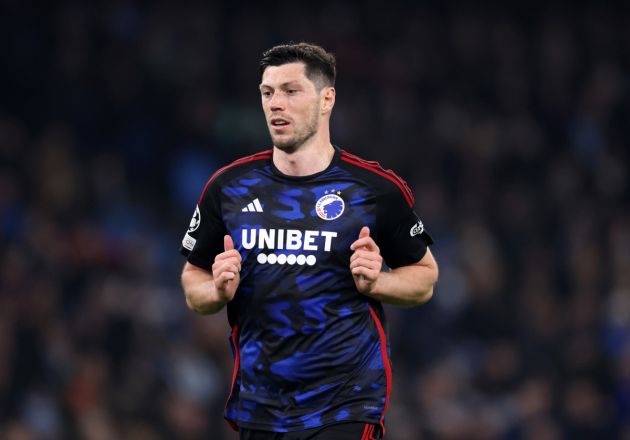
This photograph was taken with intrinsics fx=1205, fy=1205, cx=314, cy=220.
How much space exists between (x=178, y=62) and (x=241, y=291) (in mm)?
8929

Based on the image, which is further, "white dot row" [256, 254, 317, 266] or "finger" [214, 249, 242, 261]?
"white dot row" [256, 254, 317, 266]

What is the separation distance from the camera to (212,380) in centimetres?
1024

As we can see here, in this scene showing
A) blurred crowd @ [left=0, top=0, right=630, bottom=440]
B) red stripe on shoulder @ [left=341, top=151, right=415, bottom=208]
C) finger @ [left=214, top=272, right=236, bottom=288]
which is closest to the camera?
finger @ [left=214, top=272, right=236, bottom=288]

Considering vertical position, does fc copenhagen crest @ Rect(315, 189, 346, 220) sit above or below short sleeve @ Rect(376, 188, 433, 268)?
above

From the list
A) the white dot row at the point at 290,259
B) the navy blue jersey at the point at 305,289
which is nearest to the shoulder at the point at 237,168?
the navy blue jersey at the point at 305,289

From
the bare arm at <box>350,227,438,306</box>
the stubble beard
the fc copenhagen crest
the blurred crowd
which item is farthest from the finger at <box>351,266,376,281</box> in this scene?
the blurred crowd

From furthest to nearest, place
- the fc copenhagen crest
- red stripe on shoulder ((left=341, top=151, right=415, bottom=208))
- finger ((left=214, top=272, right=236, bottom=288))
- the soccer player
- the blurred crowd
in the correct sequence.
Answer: the blurred crowd → red stripe on shoulder ((left=341, top=151, right=415, bottom=208)) → the fc copenhagen crest → the soccer player → finger ((left=214, top=272, right=236, bottom=288))

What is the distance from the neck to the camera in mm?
4723

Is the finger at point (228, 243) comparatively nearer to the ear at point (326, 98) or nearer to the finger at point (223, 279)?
the finger at point (223, 279)

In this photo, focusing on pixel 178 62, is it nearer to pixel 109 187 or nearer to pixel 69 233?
pixel 109 187

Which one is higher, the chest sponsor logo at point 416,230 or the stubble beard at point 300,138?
the stubble beard at point 300,138

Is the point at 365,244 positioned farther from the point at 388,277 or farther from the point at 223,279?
the point at 223,279

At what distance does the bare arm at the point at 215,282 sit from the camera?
445cm

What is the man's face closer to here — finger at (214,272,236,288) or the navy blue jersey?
the navy blue jersey
